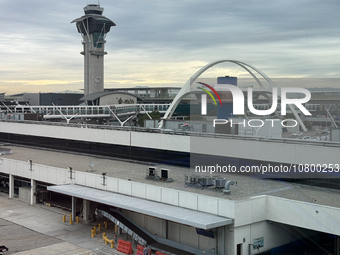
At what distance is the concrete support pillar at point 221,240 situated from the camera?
20.4 m

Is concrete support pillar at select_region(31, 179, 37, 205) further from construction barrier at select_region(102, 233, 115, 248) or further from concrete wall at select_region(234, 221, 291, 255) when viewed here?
concrete wall at select_region(234, 221, 291, 255)

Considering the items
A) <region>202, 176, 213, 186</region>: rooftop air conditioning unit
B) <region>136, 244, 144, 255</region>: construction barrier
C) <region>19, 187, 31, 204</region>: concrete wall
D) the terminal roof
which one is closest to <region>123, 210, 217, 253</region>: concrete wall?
the terminal roof

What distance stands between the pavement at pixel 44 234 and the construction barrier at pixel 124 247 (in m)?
0.28

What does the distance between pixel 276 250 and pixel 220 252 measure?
2.97m

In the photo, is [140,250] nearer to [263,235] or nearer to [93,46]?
[263,235]

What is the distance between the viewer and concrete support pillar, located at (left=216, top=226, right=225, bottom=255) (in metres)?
20.4

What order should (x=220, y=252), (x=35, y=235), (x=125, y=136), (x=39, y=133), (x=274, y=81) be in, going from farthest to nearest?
(x=39, y=133) → (x=125, y=136) → (x=35, y=235) → (x=274, y=81) → (x=220, y=252)

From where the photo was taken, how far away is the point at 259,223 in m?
21.0

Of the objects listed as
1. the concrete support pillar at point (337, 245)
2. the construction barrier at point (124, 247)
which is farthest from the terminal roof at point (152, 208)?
the concrete support pillar at point (337, 245)

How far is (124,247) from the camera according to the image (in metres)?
22.9

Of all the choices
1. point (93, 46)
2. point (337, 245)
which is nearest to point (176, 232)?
point (337, 245)

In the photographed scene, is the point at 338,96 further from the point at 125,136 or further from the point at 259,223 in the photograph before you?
the point at 125,136

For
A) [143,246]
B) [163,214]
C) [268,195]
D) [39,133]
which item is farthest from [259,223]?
[39,133]

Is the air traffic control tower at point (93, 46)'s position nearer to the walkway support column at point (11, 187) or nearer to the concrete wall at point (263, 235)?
the walkway support column at point (11, 187)
